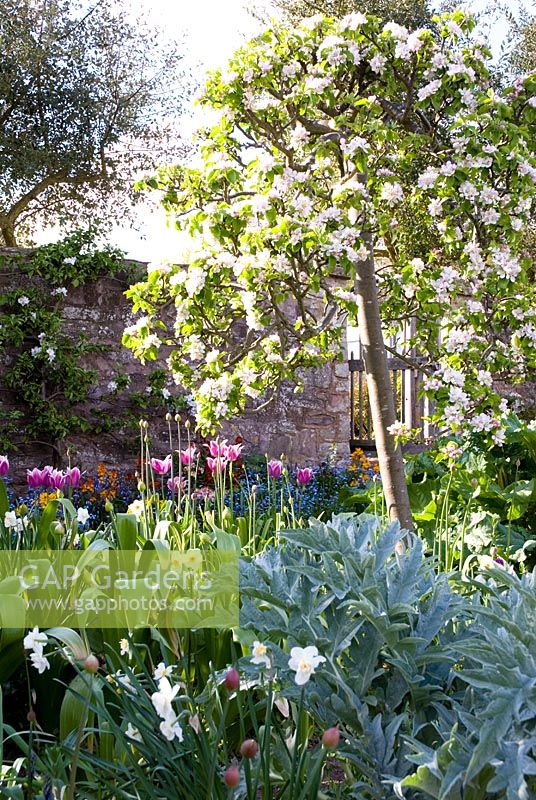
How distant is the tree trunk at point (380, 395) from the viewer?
297 centimetres

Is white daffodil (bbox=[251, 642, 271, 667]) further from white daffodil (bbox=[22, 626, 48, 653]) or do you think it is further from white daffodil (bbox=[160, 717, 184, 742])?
white daffodil (bbox=[22, 626, 48, 653])

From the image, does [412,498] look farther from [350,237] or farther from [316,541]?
[316,541]

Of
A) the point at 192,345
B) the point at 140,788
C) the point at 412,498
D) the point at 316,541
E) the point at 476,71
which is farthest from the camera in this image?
the point at 412,498

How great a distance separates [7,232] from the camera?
10.4 metres

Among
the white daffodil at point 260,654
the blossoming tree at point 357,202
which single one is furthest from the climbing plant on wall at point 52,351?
the white daffodil at point 260,654

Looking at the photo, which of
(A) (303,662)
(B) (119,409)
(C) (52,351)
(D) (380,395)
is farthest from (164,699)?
(B) (119,409)

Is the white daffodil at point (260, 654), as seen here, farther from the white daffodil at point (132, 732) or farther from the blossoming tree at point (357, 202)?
the blossoming tree at point (357, 202)

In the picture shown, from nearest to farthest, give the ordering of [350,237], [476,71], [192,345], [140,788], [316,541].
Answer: [140,788]
[316,541]
[350,237]
[476,71]
[192,345]

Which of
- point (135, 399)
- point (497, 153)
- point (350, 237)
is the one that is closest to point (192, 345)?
point (350, 237)

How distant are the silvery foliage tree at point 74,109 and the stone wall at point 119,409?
3795 mm

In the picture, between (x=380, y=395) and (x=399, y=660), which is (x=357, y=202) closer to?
(x=380, y=395)

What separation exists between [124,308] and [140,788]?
548 centimetres

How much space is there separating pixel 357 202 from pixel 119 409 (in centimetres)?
400

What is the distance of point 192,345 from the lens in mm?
3352
